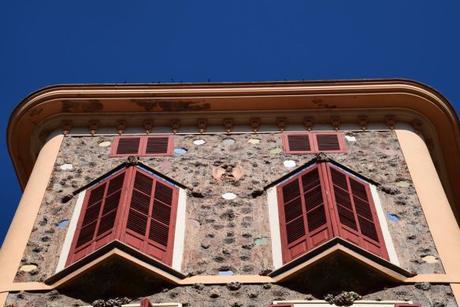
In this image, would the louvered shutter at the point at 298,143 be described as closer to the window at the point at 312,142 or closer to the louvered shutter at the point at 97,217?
the window at the point at 312,142

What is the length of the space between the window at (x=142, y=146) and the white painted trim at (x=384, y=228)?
13.7 feet

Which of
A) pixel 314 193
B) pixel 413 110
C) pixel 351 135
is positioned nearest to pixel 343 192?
pixel 314 193

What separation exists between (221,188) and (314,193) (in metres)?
1.78

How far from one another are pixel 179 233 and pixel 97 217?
4.84 feet

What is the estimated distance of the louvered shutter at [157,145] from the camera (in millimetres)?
16453

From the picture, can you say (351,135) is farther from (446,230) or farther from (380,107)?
(446,230)

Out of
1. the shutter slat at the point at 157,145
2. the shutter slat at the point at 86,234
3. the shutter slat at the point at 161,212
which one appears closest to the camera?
the shutter slat at the point at 86,234

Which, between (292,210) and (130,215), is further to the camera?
(292,210)

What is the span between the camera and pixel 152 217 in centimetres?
1391

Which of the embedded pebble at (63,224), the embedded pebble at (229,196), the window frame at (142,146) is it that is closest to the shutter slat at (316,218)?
the embedded pebble at (229,196)

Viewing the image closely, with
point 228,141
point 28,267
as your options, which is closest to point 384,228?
point 228,141

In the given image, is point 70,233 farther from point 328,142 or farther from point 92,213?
point 328,142

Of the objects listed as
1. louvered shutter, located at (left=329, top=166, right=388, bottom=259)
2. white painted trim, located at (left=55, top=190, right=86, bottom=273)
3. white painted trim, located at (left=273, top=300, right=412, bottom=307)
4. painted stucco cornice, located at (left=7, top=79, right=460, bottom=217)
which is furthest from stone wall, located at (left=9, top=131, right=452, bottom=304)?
white painted trim, located at (left=273, top=300, right=412, bottom=307)

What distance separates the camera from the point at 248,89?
17391mm
